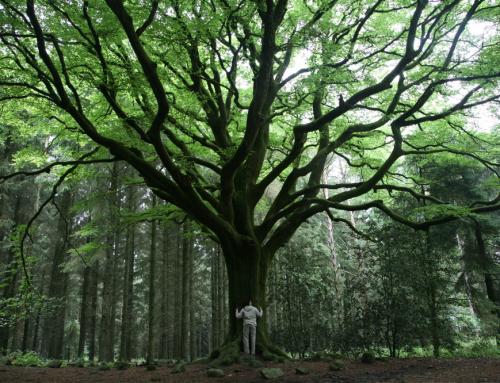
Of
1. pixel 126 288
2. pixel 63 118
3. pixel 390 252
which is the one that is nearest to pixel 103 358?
pixel 126 288

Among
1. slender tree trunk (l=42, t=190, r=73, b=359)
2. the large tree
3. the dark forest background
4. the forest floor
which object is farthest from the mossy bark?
slender tree trunk (l=42, t=190, r=73, b=359)

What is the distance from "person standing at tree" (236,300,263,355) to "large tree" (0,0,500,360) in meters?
0.30

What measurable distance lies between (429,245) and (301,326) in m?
4.42

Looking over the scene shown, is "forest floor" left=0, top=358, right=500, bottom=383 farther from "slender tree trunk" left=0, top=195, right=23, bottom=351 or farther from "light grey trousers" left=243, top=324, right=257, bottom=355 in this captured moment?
"slender tree trunk" left=0, top=195, right=23, bottom=351

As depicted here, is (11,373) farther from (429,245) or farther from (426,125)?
(426,125)

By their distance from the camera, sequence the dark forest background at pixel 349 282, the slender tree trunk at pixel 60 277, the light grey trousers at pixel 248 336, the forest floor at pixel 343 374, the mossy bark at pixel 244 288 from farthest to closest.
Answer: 1. the slender tree trunk at pixel 60 277
2. the dark forest background at pixel 349 282
3. the mossy bark at pixel 244 288
4. the light grey trousers at pixel 248 336
5. the forest floor at pixel 343 374

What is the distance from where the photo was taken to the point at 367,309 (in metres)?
Answer: 9.90

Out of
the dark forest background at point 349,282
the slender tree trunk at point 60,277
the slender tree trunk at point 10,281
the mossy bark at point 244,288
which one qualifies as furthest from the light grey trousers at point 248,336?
the slender tree trunk at point 60,277

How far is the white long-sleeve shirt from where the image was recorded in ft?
28.1

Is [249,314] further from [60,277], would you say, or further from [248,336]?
[60,277]

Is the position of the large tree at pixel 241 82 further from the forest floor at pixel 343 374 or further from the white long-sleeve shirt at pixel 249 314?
the forest floor at pixel 343 374

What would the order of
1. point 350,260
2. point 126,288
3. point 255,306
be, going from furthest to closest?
point 350,260 < point 126,288 < point 255,306

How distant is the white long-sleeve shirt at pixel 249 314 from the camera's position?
856cm

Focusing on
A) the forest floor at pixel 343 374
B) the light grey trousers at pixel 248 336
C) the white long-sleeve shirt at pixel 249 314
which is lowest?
the forest floor at pixel 343 374
